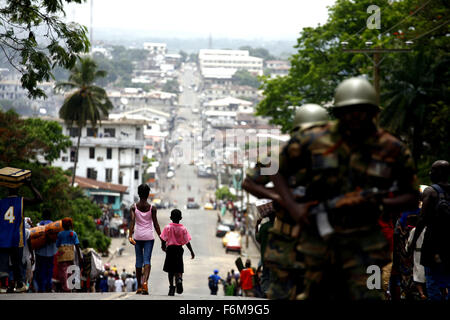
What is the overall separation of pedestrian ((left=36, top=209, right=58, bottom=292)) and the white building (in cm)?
5651

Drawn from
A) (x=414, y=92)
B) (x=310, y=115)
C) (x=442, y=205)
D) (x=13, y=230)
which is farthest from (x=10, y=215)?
(x=414, y=92)

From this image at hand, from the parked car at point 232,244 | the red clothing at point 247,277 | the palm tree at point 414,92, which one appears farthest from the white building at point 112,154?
the red clothing at point 247,277

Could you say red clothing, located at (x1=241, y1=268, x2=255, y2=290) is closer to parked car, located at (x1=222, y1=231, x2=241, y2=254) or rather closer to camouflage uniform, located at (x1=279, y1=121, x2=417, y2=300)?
camouflage uniform, located at (x1=279, y1=121, x2=417, y2=300)

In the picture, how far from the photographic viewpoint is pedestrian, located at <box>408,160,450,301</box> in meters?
7.29

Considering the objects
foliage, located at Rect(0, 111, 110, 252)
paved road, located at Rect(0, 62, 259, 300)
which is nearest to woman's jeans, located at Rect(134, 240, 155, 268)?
paved road, located at Rect(0, 62, 259, 300)

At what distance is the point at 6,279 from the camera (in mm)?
9969

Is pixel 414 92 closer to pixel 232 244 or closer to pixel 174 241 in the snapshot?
pixel 232 244

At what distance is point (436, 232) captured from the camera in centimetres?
746

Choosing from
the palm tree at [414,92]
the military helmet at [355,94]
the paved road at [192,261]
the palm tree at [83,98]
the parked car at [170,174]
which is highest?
the parked car at [170,174]

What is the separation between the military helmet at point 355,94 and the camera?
464 cm

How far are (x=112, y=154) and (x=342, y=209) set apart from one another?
64684mm

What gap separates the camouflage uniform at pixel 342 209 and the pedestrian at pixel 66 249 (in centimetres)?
590

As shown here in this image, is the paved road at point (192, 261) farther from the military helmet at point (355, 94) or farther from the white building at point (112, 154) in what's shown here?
the white building at point (112, 154)
